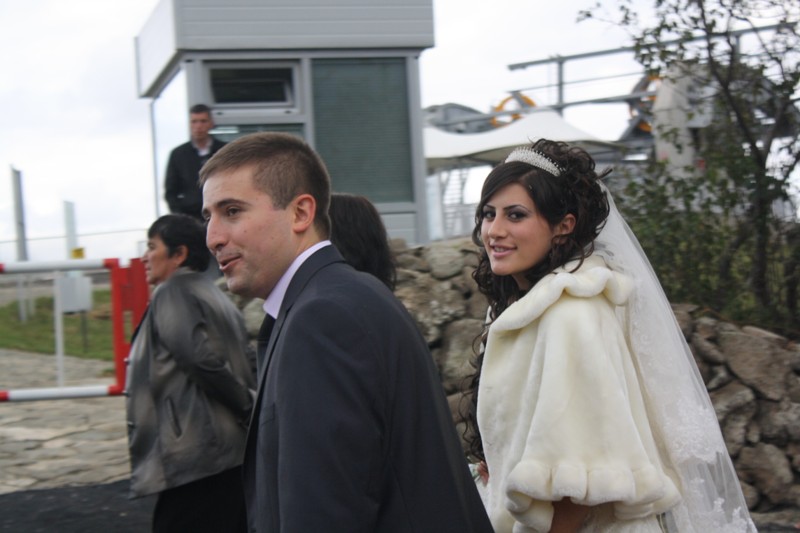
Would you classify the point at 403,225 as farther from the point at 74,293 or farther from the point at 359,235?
the point at 359,235

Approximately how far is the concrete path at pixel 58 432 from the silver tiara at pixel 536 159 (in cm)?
521

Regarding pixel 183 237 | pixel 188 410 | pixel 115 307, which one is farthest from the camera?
pixel 115 307

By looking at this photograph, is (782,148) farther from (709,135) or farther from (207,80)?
(207,80)

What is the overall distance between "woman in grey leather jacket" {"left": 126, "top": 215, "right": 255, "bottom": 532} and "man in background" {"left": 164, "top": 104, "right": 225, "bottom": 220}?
12.5 ft

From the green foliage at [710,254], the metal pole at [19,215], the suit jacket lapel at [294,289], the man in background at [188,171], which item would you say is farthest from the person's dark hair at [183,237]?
the metal pole at [19,215]

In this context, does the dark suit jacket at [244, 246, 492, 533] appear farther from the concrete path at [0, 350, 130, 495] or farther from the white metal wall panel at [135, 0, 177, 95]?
the white metal wall panel at [135, 0, 177, 95]

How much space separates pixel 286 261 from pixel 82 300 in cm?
792

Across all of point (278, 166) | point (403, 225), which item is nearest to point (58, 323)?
point (403, 225)

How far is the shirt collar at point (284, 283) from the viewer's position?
7.79 feet

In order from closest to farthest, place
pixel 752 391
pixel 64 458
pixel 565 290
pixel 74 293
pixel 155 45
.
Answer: pixel 565 290 → pixel 752 391 → pixel 64 458 → pixel 74 293 → pixel 155 45

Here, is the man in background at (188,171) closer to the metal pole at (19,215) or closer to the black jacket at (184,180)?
the black jacket at (184,180)

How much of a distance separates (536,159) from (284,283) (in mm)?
1009

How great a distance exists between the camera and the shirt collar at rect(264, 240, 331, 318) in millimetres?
2373

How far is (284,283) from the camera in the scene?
7.85 ft
